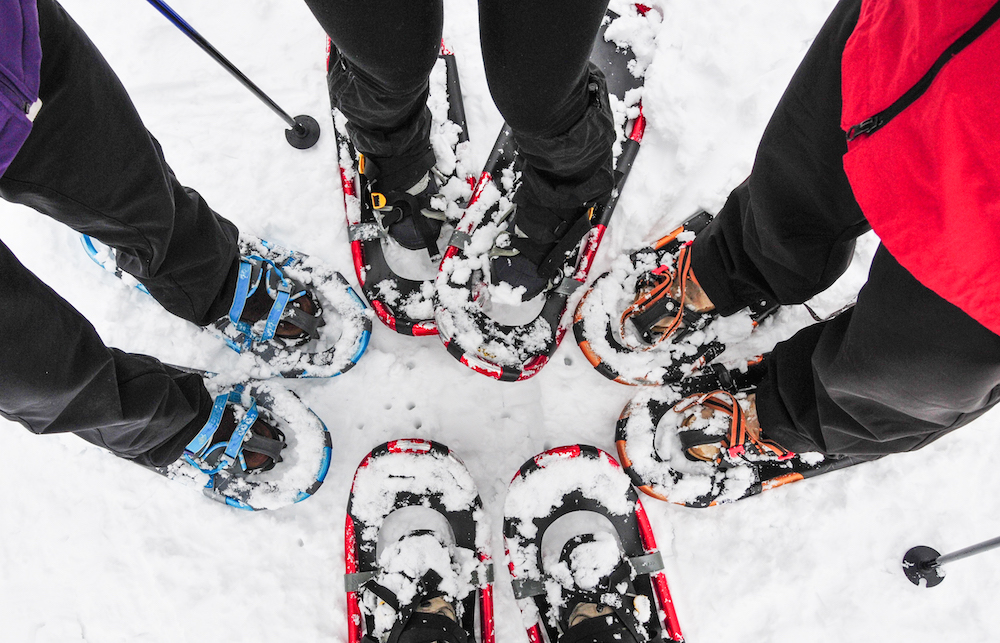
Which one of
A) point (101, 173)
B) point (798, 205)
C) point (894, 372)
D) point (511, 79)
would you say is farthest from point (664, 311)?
point (101, 173)

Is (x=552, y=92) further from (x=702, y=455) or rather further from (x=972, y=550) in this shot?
(x=972, y=550)

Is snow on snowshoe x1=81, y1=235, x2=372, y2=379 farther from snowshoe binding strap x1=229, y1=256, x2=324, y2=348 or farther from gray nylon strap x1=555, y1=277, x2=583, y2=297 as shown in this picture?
gray nylon strap x1=555, y1=277, x2=583, y2=297

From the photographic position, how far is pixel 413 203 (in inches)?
60.6

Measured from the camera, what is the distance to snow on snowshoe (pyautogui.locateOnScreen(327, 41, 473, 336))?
162 centimetres

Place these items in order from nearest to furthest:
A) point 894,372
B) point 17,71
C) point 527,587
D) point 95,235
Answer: point 17,71 < point 894,372 < point 95,235 < point 527,587

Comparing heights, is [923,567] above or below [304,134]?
below

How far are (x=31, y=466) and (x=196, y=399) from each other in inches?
32.5

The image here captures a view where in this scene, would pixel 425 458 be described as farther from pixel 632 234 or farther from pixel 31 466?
pixel 31 466

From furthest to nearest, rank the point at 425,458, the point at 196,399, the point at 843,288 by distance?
the point at 843,288, the point at 425,458, the point at 196,399

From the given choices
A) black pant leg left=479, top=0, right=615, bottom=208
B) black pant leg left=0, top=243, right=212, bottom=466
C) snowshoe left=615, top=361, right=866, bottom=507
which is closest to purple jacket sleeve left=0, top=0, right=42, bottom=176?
black pant leg left=0, top=243, right=212, bottom=466

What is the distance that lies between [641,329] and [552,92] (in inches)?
30.8

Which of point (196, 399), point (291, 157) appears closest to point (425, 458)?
point (196, 399)

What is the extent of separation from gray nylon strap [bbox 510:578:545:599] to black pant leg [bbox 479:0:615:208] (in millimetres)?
983

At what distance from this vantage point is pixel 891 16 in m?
0.70
